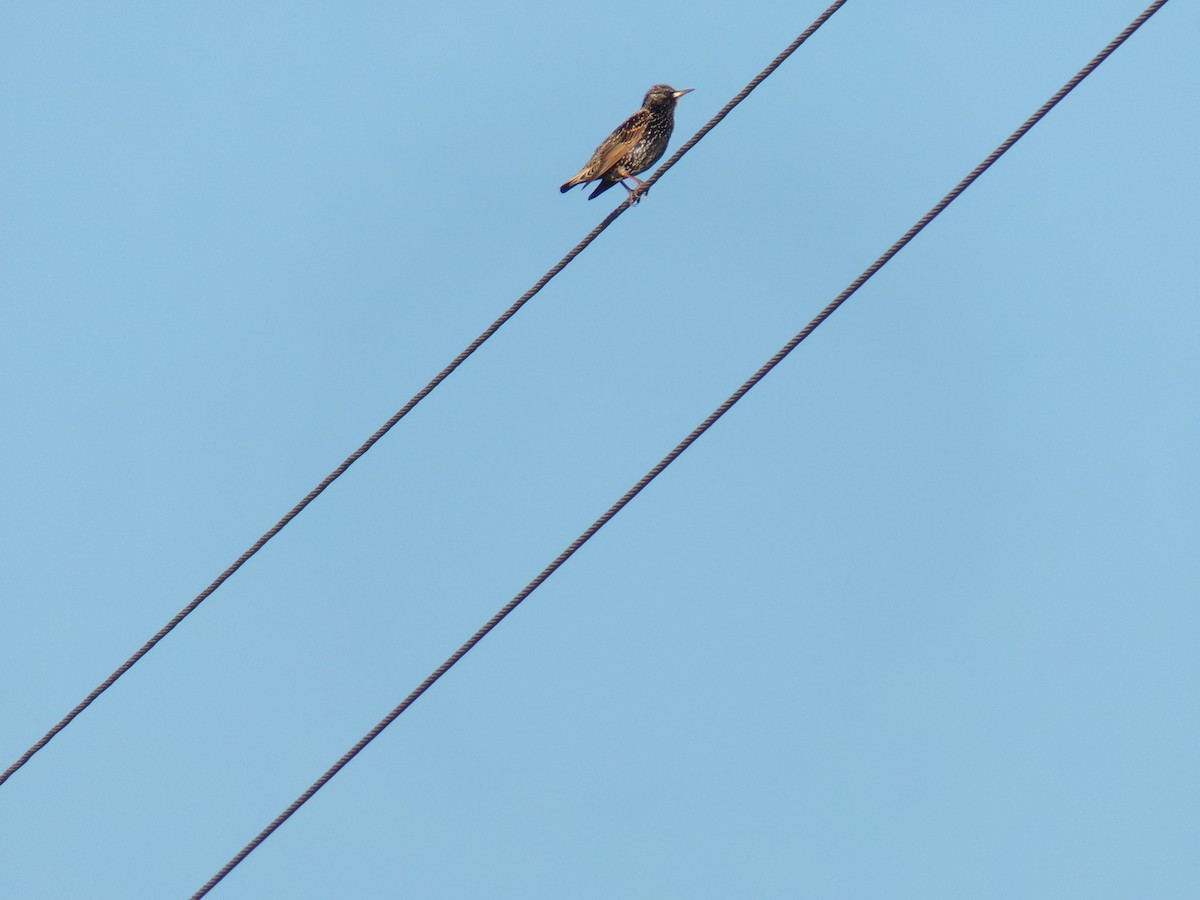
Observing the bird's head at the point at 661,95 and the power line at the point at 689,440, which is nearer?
the power line at the point at 689,440

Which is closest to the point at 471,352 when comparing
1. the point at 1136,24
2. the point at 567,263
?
the point at 567,263

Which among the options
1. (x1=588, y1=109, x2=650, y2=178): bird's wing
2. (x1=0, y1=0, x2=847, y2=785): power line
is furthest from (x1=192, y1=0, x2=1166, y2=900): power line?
(x1=588, y1=109, x2=650, y2=178): bird's wing

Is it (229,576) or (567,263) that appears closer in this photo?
(229,576)

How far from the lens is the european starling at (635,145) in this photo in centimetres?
1416

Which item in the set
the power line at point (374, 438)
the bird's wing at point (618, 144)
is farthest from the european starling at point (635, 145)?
the power line at point (374, 438)

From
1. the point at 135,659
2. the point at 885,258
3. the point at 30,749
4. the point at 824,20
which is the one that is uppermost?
the point at 824,20

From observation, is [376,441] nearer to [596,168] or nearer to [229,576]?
[229,576]

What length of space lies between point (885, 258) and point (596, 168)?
21.8ft

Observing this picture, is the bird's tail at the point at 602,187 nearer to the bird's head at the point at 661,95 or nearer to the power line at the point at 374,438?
the bird's head at the point at 661,95

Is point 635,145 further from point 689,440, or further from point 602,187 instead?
point 689,440

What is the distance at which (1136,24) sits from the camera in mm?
7418

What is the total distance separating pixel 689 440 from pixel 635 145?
696 cm

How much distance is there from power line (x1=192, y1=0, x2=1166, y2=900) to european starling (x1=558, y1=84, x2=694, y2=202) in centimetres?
613

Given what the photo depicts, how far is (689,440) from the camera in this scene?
A: 7.90 m
